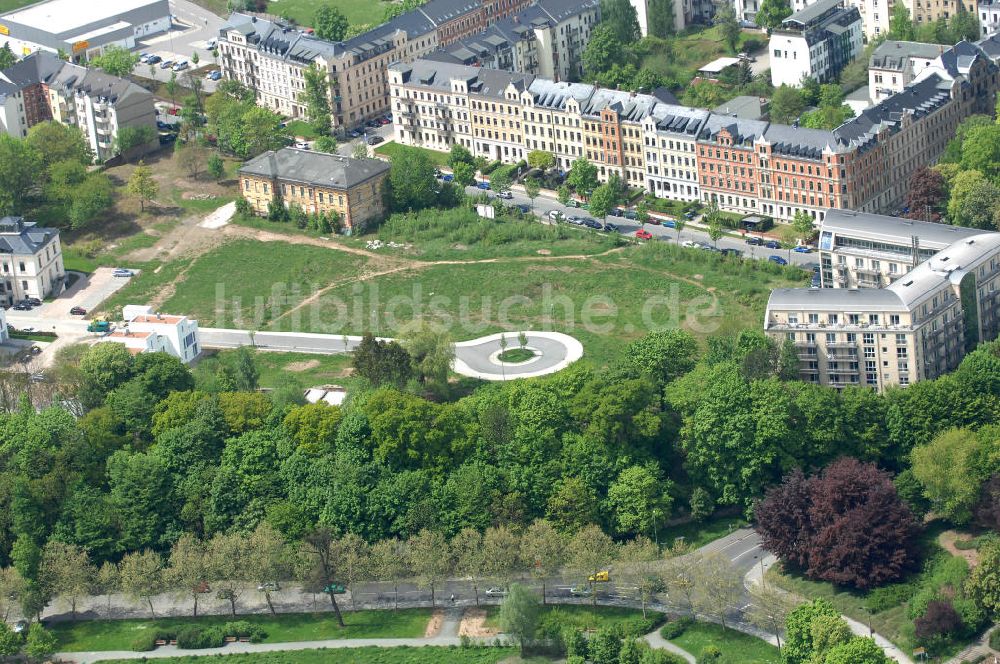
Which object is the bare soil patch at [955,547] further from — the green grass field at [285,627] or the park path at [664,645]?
the green grass field at [285,627]

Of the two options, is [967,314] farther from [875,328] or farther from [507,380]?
[507,380]

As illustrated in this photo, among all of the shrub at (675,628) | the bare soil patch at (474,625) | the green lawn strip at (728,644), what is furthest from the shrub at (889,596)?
the bare soil patch at (474,625)

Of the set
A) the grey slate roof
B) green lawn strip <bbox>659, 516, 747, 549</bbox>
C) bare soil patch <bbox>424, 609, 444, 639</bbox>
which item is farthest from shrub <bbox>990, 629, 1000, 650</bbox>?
the grey slate roof

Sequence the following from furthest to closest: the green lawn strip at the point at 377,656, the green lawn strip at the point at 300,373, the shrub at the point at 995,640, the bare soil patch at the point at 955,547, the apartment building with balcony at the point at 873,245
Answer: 1. the green lawn strip at the point at 300,373
2. the apartment building with balcony at the point at 873,245
3. the bare soil patch at the point at 955,547
4. the green lawn strip at the point at 377,656
5. the shrub at the point at 995,640

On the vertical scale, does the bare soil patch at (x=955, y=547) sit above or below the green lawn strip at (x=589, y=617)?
above

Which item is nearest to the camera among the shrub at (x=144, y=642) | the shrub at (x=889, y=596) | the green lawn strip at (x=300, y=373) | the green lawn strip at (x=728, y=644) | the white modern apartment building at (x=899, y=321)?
the green lawn strip at (x=728, y=644)

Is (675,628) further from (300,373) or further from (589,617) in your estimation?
(300,373)

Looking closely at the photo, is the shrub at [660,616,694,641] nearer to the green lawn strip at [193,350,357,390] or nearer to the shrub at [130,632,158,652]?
the shrub at [130,632,158,652]

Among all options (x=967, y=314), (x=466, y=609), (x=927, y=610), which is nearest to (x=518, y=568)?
(x=466, y=609)
